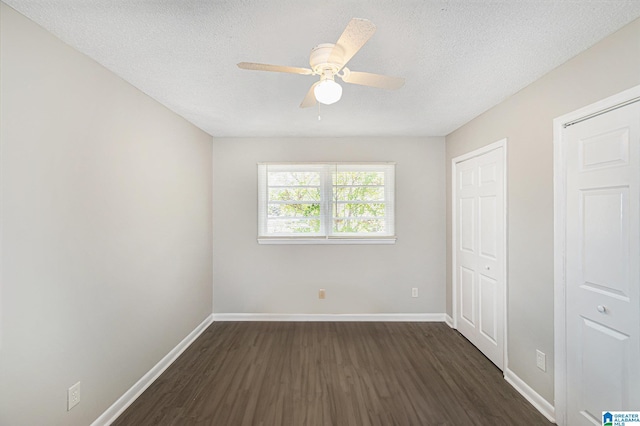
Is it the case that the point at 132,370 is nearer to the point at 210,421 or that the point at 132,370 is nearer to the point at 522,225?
the point at 210,421

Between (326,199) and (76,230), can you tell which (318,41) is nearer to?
(76,230)

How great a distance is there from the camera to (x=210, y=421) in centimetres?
200

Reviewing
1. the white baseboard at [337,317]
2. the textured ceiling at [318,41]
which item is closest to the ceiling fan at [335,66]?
the textured ceiling at [318,41]

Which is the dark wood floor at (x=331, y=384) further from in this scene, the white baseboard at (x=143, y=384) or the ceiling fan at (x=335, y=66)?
the ceiling fan at (x=335, y=66)

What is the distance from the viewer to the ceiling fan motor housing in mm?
1401

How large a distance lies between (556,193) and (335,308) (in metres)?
2.76

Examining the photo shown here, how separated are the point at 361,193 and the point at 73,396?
3.30 metres

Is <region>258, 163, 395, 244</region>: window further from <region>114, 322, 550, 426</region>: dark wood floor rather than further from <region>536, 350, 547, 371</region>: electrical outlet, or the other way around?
<region>536, 350, 547, 371</region>: electrical outlet

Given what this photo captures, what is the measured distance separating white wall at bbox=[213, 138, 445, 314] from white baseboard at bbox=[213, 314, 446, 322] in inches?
2.6

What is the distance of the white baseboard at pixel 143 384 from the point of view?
6.49 ft

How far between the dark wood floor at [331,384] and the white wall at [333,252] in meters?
0.47

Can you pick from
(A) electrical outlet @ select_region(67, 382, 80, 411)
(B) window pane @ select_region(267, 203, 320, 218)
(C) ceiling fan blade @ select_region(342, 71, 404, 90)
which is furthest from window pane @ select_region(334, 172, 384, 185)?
(A) electrical outlet @ select_region(67, 382, 80, 411)

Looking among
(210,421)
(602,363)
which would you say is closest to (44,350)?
(210,421)

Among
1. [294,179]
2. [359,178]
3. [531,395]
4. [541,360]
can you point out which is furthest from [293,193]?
[531,395]
